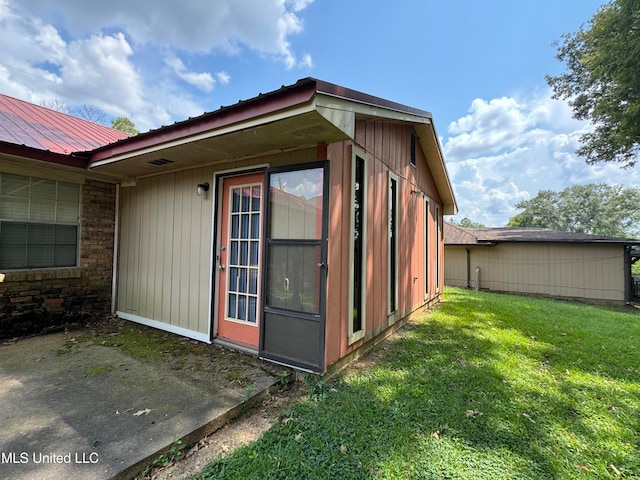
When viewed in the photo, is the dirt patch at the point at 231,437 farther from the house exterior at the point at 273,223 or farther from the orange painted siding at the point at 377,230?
the orange painted siding at the point at 377,230

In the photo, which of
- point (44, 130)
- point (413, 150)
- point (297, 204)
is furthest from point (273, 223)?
point (44, 130)

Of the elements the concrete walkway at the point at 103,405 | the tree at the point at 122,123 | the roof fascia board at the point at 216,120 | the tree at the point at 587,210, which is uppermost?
the tree at the point at 122,123

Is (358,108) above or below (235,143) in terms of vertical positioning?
above

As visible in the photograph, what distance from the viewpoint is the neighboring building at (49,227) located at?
3.91m

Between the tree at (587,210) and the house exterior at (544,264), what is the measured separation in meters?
27.9

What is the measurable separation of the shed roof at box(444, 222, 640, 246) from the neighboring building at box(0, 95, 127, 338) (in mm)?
14296

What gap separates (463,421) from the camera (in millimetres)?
2344

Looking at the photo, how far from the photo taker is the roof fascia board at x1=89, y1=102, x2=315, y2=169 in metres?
2.28

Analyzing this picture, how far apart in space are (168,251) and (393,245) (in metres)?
3.59

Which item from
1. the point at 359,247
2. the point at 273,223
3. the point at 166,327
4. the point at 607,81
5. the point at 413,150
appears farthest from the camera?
the point at 607,81

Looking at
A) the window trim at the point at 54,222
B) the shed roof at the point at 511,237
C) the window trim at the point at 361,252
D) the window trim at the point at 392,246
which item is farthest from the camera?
the shed roof at the point at 511,237

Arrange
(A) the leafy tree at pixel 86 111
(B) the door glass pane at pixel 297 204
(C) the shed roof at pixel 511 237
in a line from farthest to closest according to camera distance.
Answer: (A) the leafy tree at pixel 86 111, (C) the shed roof at pixel 511 237, (B) the door glass pane at pixel 297 204

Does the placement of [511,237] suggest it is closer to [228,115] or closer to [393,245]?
[393,245]

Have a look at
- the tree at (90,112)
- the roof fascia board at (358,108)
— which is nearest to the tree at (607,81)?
the roof fascia board at (358,108)
